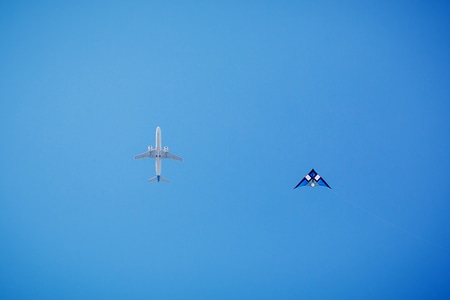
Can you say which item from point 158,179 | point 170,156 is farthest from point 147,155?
point 158,179

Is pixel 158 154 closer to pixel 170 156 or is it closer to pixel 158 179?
pixel 170 156

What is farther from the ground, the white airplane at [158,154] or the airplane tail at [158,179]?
the white airplane at [158,154]

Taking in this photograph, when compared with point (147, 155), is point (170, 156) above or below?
above

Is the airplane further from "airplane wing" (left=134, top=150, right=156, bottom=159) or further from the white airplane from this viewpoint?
"airplane wing" (left=134, top=150, right=156, bottom=159)

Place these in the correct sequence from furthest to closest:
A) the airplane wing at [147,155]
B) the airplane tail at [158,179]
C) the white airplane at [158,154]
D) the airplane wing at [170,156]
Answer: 1. the airplane tail at [158,179]
2. the airplane wing at [170,156]
3. the airplane wing at [147,155]
4. the white airplane at [158,154]

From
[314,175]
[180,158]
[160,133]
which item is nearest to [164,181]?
[180,158]

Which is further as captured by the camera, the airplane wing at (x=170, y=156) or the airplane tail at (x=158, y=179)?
the airplane tail at (x=158, y=179)

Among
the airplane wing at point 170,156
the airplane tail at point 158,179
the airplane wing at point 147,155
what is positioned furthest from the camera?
the airplane tail at point 158,179

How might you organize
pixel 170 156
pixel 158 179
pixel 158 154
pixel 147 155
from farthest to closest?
pixel 158 179 → pixel 170 156 → pixel 147 155 → pixel 158 154

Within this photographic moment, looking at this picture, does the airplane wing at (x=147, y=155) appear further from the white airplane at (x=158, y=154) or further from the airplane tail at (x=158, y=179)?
the airplane tail at (x=158, y=179)

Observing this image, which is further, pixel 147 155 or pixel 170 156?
pixel 170 156

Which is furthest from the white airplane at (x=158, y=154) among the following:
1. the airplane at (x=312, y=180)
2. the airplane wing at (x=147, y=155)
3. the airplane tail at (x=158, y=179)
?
the airplane at (x=312, y=180)

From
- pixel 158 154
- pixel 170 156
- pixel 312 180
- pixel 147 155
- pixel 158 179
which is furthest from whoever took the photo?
pixel 158 179

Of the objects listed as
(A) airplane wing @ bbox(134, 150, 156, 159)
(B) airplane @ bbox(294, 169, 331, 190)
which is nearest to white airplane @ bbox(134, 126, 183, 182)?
(A) airplane wing @ bbox(134, 150, 156, 159)
